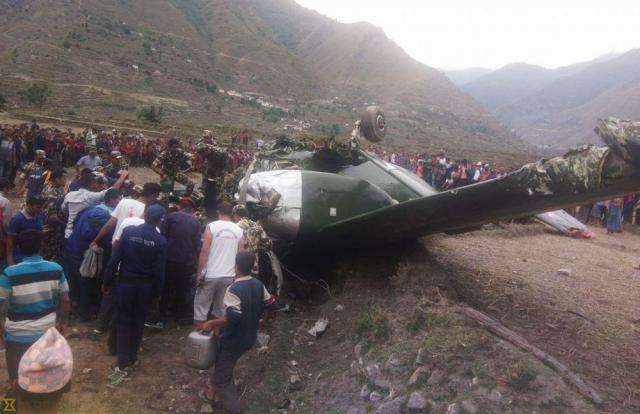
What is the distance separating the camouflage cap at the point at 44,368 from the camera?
2709 mm

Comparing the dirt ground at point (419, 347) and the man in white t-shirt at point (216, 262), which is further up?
the man in white t-shirt at point (216, 262)

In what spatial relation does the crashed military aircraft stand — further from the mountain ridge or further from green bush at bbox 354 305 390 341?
the mountain ridge

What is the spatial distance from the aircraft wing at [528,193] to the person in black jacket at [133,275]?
2321 mm

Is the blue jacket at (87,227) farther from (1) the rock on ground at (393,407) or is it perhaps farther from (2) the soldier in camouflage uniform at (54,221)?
(1) the rock on ground at (393,407)

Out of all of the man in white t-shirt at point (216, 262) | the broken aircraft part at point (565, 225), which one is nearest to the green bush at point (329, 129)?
the broken aircraft part at point (565, 225)

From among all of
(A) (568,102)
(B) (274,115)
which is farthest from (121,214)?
(A) (568,102)

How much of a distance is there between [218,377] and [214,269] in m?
1.26

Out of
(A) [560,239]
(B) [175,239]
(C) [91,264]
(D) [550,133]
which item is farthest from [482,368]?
(D) [550,133]

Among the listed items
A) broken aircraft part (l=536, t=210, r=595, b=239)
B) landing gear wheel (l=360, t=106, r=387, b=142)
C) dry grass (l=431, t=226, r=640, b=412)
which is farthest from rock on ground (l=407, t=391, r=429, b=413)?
broken aircraft part (l=536, t=210, r=595, b=239)

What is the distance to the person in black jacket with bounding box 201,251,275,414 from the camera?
4074 millimetres

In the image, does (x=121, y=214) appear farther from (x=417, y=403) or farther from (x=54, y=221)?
(x=417, y=403)

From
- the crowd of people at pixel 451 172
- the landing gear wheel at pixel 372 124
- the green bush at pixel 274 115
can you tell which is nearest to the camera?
the landing gear wheel at pixel 372 124

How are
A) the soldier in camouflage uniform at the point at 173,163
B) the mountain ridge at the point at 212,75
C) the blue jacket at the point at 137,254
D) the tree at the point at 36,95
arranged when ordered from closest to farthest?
the blue jacket at the point at 137,254 → the soldier in camouflage uniform at the point at 173,163 → the tree at the point at 36,95 → the mountain ridge at the point at 212,75

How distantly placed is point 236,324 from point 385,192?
3857 mm
